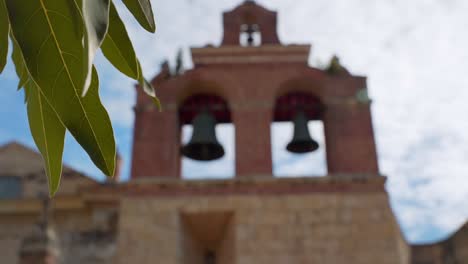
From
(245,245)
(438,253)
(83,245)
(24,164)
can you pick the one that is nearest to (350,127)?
(245,245)

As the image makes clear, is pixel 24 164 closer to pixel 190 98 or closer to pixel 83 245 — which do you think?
pixel 83 245

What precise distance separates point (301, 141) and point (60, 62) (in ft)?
21.6

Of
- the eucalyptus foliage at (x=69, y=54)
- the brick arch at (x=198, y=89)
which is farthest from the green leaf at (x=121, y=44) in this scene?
the brick arch at (x=198, y=89)

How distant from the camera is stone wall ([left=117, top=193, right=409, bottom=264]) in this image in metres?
7.04

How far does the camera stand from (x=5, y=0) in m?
1.10

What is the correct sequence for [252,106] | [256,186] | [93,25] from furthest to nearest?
[252,106] → [256,186] → [93,25]

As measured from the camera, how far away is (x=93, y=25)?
3.19ft

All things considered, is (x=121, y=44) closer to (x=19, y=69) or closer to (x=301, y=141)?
(x=19, y=69)

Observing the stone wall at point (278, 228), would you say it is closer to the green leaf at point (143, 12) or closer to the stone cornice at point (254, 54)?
the stone cornice at point (254, 54)

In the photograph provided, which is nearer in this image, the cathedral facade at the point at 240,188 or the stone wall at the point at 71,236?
the cathedral facade at the point at 240,188

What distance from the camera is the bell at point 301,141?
300 inches

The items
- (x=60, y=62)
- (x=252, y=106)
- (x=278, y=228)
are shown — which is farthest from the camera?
(x=252, y=106)

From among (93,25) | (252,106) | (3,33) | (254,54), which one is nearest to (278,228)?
(252,106)

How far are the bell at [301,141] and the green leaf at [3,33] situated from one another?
646 cm
